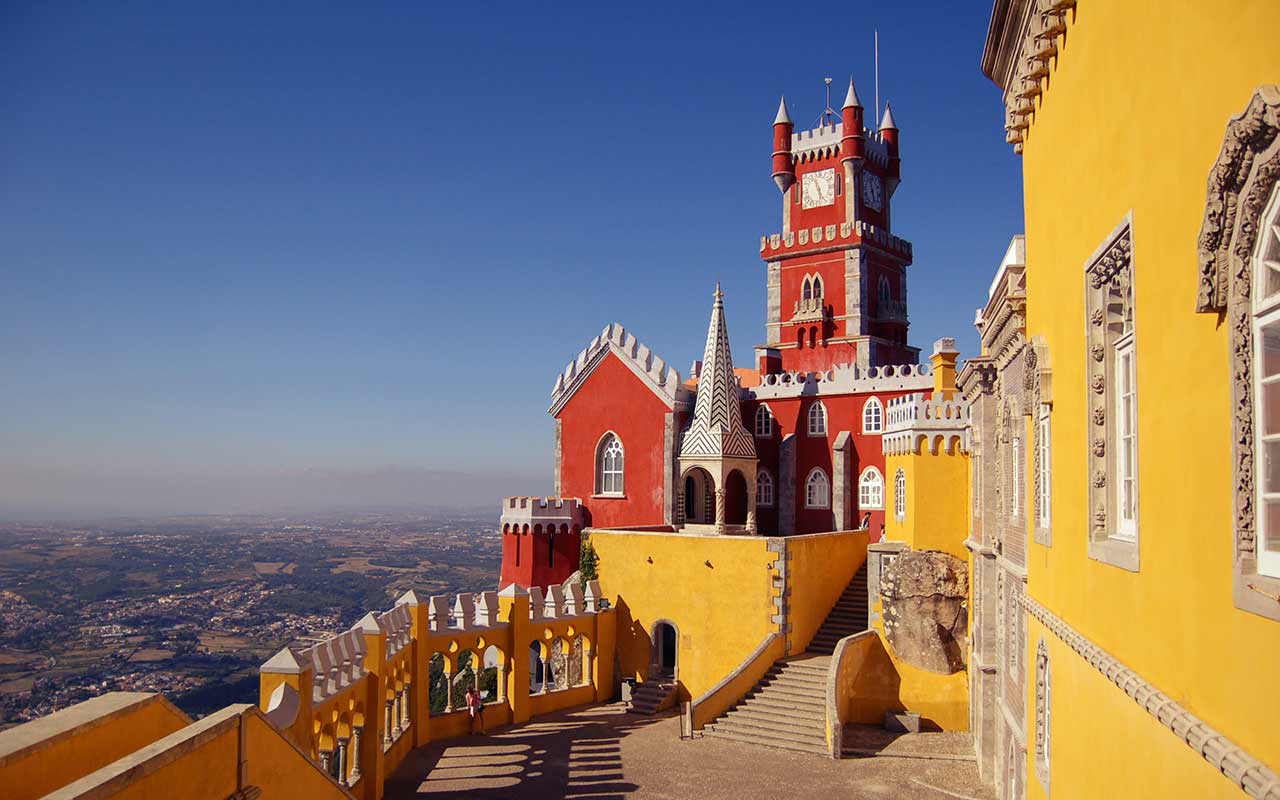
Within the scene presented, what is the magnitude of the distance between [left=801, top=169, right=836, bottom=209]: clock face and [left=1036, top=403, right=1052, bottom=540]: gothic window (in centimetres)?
2683

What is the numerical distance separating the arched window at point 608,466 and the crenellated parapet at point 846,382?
15.0 feet

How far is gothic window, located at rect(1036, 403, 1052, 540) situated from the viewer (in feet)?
28.5

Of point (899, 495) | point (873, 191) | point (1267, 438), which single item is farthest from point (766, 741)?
point (873, 191)

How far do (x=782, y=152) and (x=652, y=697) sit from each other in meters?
21.4

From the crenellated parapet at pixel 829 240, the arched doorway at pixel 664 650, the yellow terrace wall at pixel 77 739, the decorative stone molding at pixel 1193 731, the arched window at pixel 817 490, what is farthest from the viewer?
the crenellated parapet at pixel 829 240

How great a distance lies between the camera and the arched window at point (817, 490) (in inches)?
1164

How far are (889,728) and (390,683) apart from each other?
10.1 m

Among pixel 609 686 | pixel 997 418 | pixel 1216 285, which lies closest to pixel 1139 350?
pixel 1216 285

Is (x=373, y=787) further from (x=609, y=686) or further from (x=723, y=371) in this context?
(x=723, y=371)

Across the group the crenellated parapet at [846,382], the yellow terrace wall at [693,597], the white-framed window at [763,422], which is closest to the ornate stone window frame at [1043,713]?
the yellow terrace wall at [693,597]

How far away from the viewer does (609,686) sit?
78.1ft

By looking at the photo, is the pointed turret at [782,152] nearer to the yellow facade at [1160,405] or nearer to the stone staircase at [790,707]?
the stone staircase at [790,707]

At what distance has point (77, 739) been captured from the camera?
7.14 m

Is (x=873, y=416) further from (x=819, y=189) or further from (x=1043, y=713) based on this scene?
(x=1043, y=713)
